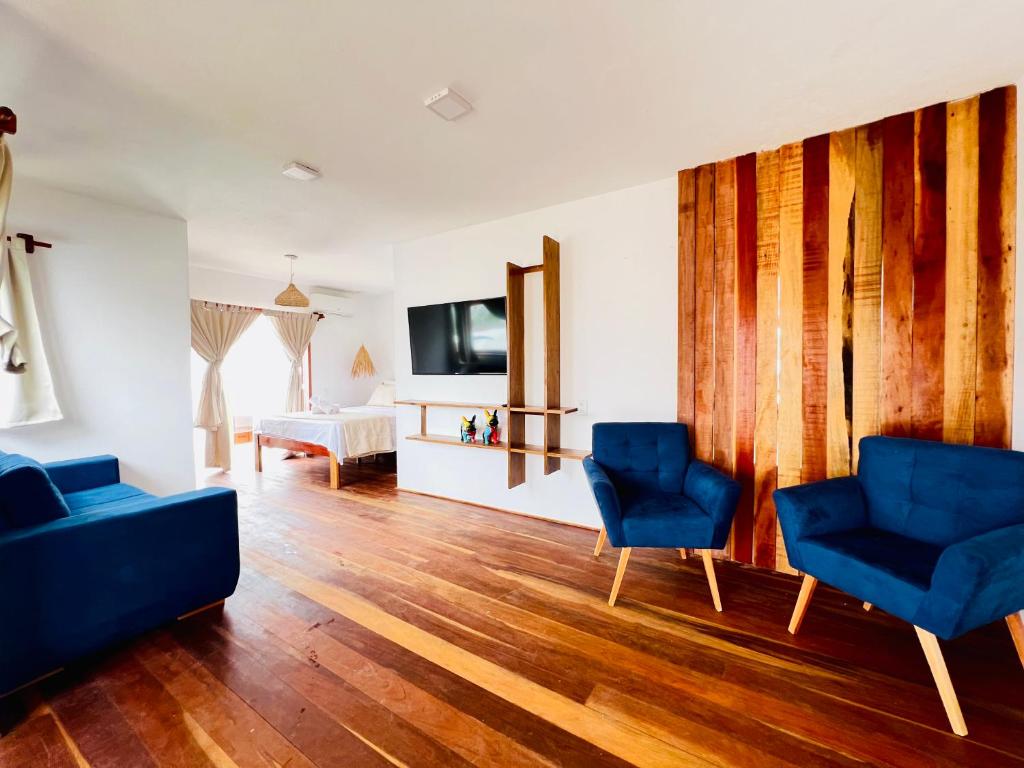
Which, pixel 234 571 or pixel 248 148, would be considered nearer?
pixel 234 571

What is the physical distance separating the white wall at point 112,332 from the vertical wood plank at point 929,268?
498cm

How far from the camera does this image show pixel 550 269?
125 inches

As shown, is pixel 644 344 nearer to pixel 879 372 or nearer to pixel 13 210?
pixel 879 372

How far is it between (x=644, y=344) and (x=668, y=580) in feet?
5.00

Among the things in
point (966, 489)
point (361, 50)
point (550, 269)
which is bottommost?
point (966, 489)

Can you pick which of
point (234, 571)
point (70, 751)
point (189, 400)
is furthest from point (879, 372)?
point (189, 400)

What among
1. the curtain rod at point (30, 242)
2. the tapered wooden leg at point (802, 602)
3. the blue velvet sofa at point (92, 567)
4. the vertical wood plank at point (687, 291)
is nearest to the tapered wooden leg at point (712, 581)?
the tapered wooden leg at point (802, 602)

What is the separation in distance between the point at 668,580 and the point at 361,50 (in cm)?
297

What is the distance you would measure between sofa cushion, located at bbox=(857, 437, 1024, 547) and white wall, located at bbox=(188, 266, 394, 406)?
664 cm

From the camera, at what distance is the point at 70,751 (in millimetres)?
1354

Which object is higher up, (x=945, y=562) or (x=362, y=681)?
(x=945, y=562)

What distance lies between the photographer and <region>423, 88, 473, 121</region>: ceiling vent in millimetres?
1895

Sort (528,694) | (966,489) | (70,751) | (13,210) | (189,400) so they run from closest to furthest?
(70,751) → (528,694) → (966,489) → (13,210) → (189,400)

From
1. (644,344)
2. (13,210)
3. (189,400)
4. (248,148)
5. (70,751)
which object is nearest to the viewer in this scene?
(70,751)
